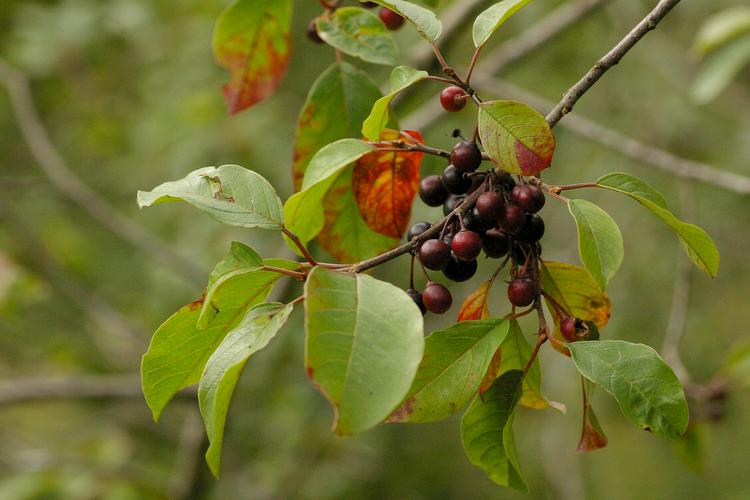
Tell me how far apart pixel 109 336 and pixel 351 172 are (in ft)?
12.3

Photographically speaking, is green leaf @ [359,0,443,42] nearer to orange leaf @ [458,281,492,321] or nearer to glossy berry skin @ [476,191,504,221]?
glossy berry skin @ [476,191,504,221]

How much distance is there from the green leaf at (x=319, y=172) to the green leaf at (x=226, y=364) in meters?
0.17

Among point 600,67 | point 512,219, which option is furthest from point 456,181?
point 600,67

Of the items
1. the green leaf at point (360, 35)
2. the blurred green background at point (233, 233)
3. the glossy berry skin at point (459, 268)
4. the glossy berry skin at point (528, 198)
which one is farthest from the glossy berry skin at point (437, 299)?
the blurred green background at point (233, 233)

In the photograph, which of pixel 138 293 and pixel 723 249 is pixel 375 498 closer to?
pixel 138 293

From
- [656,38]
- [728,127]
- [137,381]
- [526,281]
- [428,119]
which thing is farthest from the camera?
[728,127]

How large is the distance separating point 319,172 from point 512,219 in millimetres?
256

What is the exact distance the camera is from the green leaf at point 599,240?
1018mm

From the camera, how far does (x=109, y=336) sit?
474 cm

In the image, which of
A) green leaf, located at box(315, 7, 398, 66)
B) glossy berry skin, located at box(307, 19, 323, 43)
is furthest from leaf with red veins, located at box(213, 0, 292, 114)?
green leaf, located at box(315, 7, 398, 66)

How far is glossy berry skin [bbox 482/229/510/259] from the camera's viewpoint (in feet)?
3.53

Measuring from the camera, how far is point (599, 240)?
1029 millimetres

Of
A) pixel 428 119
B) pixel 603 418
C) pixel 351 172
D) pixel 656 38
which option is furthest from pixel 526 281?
pixel 603 418

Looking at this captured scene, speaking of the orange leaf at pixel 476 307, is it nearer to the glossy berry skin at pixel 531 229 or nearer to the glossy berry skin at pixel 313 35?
the glossy berry skin at pixel 531 229
